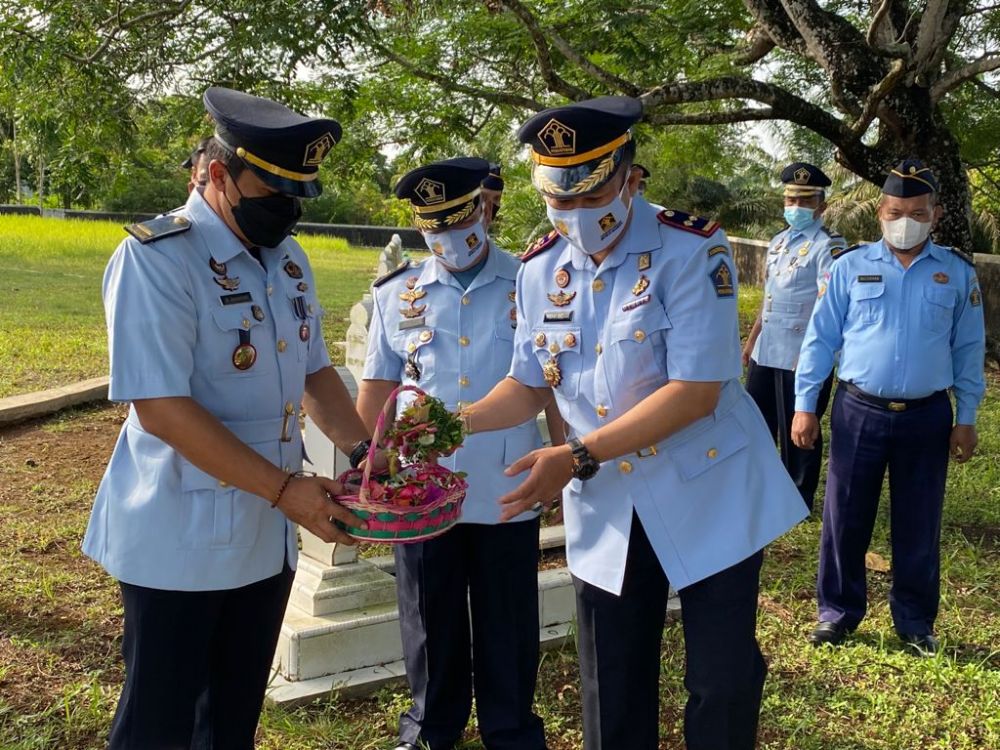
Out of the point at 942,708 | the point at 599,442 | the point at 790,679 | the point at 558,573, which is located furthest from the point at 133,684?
the point at 942,708

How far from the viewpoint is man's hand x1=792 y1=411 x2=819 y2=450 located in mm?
4023

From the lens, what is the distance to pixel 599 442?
2.18 m

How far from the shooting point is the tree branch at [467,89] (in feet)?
27.1

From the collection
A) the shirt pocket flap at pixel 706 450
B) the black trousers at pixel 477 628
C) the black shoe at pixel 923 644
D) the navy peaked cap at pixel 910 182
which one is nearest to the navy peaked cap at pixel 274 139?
the shirt pocket flap at pixel 706 450

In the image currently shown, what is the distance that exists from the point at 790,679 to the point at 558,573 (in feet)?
3.18

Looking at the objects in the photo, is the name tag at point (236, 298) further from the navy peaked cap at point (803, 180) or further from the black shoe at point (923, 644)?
the navy peaked cap at point (803, 180)

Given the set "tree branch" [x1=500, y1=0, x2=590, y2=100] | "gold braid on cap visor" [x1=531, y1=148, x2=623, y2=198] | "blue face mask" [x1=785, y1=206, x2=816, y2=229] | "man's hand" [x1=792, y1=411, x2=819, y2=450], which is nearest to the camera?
"gold braid on cap visor" [x1=531, y1=148, x2=623, y2=198]

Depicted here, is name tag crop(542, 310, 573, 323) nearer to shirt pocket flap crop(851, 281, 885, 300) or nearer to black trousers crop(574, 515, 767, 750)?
black trousers crop(574, 515, 767, 750)

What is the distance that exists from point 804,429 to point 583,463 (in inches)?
85.0

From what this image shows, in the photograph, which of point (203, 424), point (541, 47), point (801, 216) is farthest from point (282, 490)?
point (541, 47)

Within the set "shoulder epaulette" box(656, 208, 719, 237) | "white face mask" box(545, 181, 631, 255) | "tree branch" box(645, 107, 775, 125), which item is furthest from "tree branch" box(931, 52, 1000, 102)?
"white face mask" box(545, 181, 631, 255)

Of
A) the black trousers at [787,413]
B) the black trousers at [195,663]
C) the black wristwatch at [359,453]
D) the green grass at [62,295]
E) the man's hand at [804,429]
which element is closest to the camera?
the black trousers at [195,663]

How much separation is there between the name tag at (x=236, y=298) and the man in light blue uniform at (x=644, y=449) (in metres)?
0.72

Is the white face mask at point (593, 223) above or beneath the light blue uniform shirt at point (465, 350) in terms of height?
above
